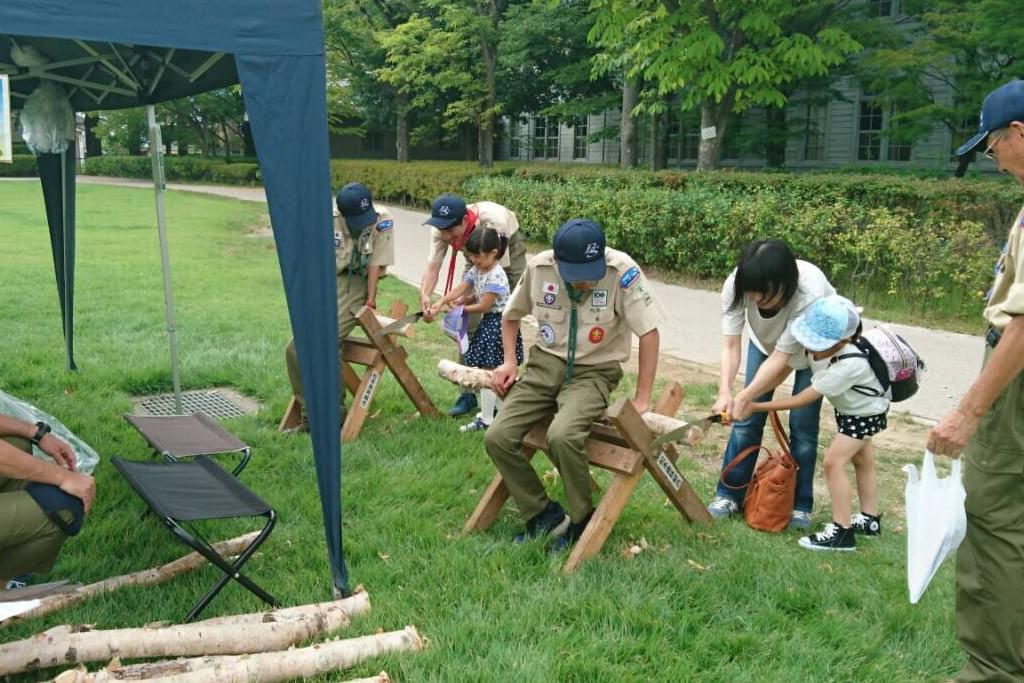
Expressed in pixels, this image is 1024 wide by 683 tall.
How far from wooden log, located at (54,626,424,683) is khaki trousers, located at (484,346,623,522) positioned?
996mm

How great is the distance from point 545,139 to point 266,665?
31.9 m

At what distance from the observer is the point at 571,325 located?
403 centimetres

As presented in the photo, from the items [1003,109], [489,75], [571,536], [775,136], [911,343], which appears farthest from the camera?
[489,75]

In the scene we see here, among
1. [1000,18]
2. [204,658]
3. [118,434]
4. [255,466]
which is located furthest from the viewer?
[1000,18]

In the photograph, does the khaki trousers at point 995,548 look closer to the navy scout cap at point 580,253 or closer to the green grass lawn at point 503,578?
the green grass lawn at point 503,578

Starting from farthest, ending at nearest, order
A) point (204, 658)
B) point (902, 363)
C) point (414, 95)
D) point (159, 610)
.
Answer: point (414, 95)
point (902, 363)
point (159, 610)
point (204, 658)

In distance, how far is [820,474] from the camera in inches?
200

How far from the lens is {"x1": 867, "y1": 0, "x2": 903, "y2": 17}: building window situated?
19781mm

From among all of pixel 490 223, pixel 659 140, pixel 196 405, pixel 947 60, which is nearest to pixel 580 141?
pixel 659 140

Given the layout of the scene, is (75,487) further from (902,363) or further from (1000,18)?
(1000,18)

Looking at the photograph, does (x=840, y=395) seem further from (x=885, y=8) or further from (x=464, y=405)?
(x=885, y=8)

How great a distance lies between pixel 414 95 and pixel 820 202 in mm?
22827

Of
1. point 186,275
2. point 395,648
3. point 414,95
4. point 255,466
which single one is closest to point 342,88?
point 414,95

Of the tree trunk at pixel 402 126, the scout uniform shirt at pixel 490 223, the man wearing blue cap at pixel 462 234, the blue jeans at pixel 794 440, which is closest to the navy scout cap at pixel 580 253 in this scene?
the blue jeans at pixel 794 440
